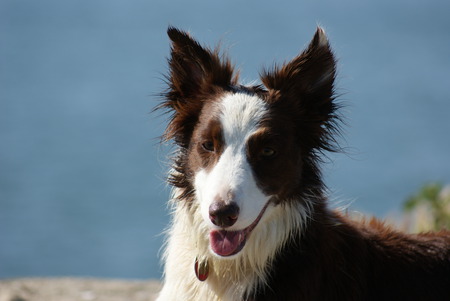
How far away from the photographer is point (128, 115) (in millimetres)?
33719

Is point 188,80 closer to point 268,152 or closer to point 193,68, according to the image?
point 193,68

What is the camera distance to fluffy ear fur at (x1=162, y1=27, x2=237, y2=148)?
5.60 metres

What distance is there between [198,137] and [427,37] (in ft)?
157

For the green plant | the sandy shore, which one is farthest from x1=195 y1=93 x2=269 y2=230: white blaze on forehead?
the green plant

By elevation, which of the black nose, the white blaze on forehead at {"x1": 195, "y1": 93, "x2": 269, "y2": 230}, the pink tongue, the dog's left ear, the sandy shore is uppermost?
the dog's left ear

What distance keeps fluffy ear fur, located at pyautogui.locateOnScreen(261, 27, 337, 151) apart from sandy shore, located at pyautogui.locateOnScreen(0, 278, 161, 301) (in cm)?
364

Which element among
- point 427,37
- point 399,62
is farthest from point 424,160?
point 427,37

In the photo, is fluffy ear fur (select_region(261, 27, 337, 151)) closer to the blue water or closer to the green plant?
the green plant

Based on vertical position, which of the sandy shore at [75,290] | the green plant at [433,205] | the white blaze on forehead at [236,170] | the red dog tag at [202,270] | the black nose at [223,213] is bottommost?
the sandy shore at [75,290]

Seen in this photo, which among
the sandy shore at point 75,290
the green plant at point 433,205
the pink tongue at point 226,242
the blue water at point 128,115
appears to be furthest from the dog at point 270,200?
the blue water at point 128,115

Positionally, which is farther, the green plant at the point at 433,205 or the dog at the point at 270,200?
the green plant at the point at 433,205

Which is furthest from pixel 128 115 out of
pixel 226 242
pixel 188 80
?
pixel 226 242

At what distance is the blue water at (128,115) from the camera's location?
83.6 ft

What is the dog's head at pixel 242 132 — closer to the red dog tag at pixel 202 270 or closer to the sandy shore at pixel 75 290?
the red dog tag at pixel 202 270
